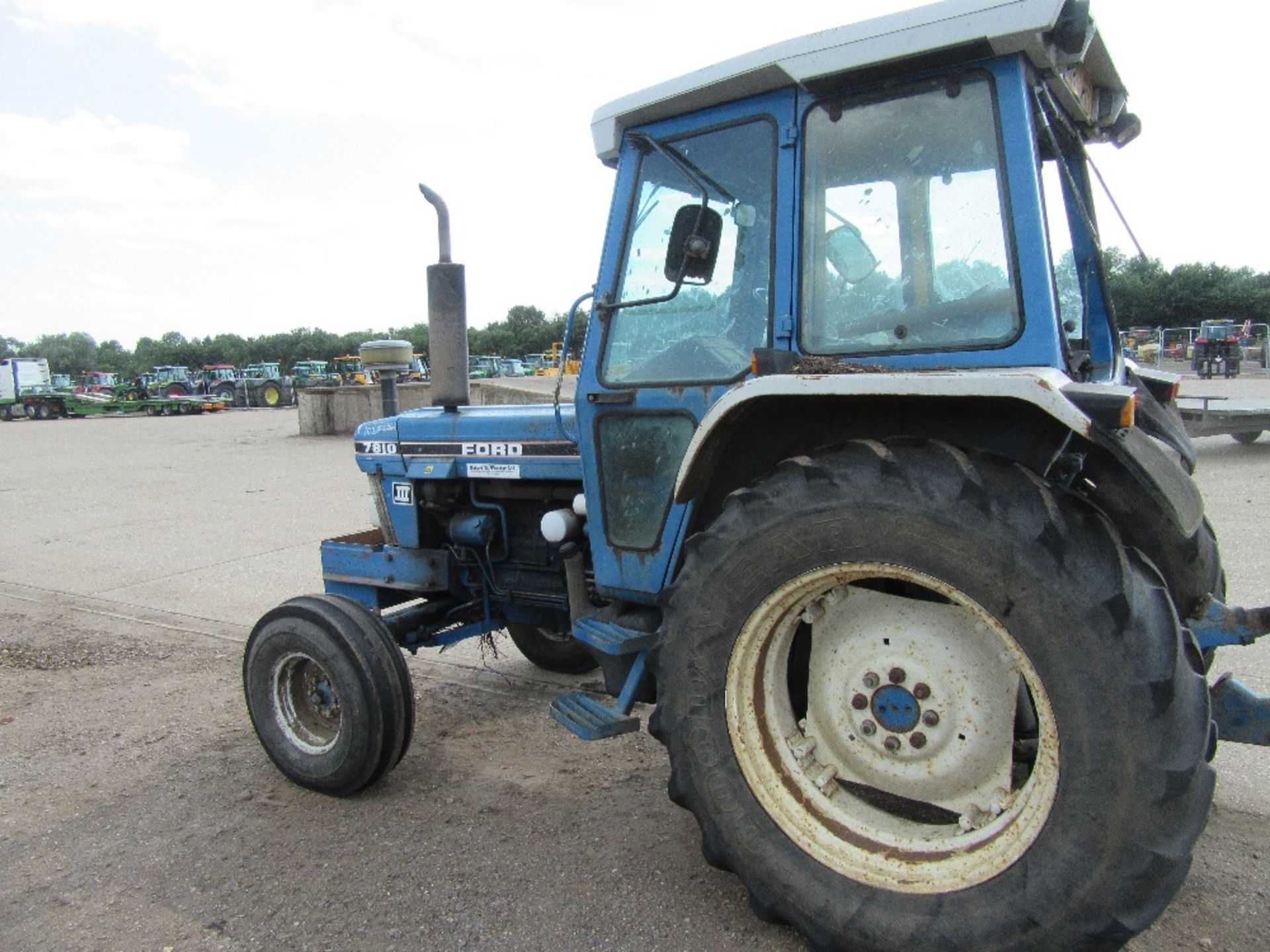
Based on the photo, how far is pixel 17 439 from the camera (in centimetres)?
2345

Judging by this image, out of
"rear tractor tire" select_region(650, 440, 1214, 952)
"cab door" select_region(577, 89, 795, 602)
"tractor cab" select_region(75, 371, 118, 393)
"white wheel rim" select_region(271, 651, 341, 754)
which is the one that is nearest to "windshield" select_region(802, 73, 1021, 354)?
"cab door" select_region(577, 89, 795, 602)

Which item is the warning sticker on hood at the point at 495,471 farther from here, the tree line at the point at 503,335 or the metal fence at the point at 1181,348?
the metal fence at the point at 1181,348

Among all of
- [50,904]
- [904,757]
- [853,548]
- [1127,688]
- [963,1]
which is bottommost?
[50,904]

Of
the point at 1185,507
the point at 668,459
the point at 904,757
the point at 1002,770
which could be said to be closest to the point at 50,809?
the point at 668,459

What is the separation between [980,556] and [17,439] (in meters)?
27.0

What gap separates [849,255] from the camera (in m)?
2.61

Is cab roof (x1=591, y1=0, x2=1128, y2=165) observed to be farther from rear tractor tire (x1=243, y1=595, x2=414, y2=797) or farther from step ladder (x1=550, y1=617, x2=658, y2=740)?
rear tractor tire (x1=243, y1=595, x2=414, y2=797)

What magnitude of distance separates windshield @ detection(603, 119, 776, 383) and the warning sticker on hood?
2.52 ft

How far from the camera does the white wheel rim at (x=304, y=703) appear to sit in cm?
350

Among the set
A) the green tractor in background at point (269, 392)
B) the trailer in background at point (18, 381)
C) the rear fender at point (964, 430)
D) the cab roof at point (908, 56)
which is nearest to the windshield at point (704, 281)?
the cab roof at point (908, 56)

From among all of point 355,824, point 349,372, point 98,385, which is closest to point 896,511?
point 355,824

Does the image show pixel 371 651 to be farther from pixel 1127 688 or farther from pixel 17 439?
pixel 17 439

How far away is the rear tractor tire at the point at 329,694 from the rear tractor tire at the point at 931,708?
1.28 metres

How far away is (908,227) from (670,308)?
2.42ft
